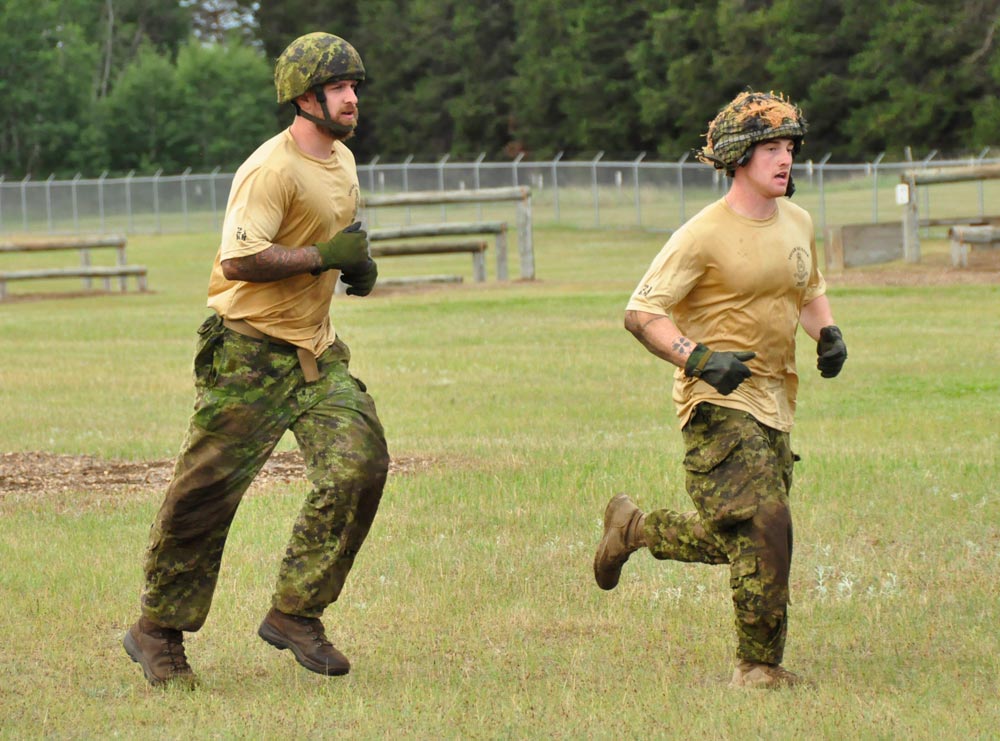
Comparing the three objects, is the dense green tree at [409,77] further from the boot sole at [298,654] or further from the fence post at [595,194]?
the boot sole at [298,654]

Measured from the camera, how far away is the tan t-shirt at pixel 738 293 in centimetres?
570

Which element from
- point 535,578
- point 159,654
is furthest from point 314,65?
point 535,578

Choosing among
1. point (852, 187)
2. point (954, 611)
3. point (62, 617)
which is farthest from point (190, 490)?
point (852, 187)

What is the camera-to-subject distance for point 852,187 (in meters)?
44.6

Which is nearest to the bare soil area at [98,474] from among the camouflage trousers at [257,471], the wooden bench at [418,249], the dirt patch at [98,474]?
the dirt patch at [98,474]

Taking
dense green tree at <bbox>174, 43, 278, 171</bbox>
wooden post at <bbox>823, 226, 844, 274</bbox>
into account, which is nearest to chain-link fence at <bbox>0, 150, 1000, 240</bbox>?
wooden post at <bbox>823, 226, 844, 274</bbox>

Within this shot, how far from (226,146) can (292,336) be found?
75.4 meters

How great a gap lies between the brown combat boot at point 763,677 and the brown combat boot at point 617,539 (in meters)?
0.88

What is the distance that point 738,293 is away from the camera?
573 cm

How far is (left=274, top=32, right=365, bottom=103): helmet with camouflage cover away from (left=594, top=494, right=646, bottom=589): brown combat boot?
195 cm

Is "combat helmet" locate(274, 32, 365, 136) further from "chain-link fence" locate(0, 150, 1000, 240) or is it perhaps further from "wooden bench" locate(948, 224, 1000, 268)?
"chain-link fence" locate(0, 150, 1000, 240)

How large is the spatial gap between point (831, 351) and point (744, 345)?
41 centimetres

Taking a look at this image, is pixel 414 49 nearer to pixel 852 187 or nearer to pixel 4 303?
pixel 852 187

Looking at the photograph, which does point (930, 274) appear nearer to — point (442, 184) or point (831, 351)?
point (831, 351)
